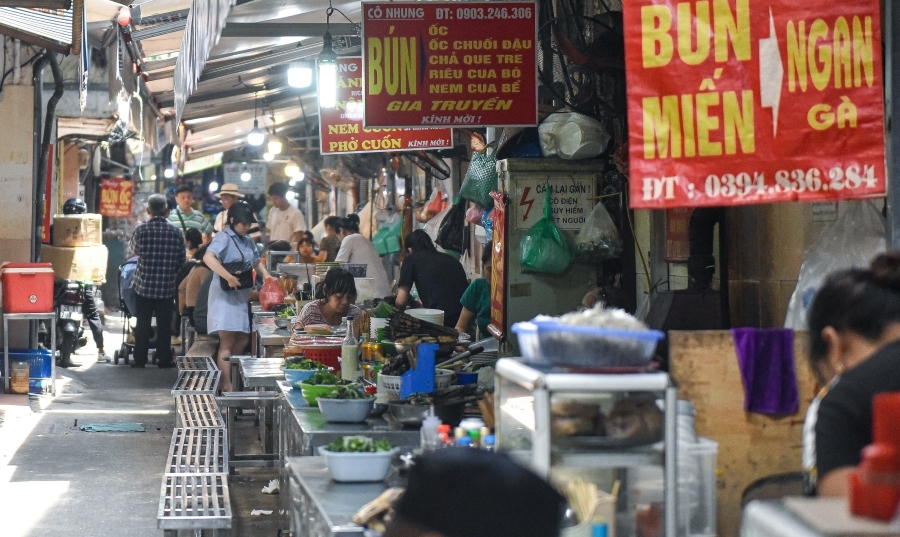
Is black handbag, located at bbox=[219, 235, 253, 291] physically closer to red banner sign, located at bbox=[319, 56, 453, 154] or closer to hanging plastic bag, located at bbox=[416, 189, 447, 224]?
red banner sign, located at bbox=[319, 56, 453, 154]

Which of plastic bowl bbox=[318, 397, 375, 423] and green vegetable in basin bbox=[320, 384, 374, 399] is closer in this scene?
plastic bowl bbox=[318, 397, 375, 423]

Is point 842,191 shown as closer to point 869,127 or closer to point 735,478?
point 869,127

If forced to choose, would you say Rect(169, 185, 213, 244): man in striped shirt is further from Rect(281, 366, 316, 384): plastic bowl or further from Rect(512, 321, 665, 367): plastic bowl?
→ Rect(512, 321, 665, 367): plastic bowl

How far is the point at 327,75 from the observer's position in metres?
11.6

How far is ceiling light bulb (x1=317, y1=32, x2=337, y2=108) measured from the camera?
11008mm

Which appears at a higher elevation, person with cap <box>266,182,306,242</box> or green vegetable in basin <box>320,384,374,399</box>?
person with cap <box>266,182,306,242</box>

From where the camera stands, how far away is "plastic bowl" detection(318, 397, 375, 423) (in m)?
5.76

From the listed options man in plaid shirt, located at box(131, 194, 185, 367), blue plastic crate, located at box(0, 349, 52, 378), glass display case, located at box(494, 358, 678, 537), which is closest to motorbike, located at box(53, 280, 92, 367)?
man in plaid shirt, located at box(131, 194, 185, 367)

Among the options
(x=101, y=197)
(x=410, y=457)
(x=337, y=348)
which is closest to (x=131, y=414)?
(x=337, y=348)

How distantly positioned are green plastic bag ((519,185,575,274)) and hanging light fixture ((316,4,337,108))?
345 cm

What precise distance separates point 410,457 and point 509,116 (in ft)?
12.0

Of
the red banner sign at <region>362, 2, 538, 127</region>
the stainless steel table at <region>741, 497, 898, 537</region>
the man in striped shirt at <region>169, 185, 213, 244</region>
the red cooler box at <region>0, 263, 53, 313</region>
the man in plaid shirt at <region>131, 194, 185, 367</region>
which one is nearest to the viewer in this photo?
the stainless steel table at <region>741, 497, 898, 537</region>

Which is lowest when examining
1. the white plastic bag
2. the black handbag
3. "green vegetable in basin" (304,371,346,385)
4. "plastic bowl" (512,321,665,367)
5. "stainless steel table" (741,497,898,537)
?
"green vegetable in basin" (304,371,346,385)

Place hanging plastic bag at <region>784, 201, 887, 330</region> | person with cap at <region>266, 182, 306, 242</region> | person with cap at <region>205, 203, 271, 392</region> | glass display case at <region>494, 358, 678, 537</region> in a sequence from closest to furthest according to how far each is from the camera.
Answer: glass display case at <region>494, 358, 678, 537</region> < hanging plastic bag at <region>784, 201, 887, 330</region> < person with cap at <region>205, 203, 271, 392</region> < person with cap at <region>266, 182, 306, 242</region>
